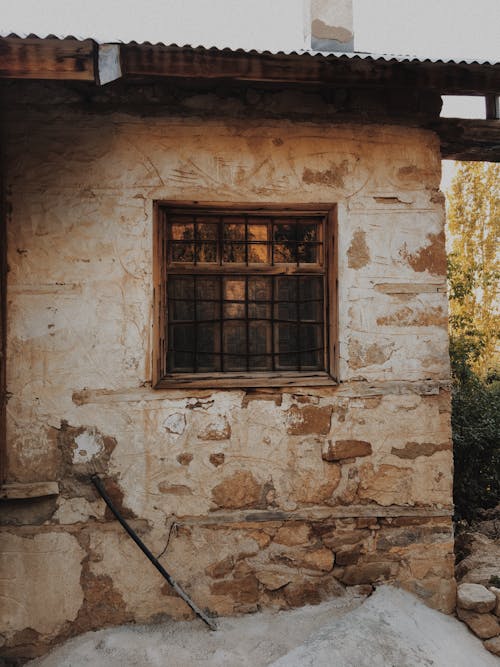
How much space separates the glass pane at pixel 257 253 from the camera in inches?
148

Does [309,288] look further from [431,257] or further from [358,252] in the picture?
[431,257]

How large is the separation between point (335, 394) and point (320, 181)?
61.0 inches

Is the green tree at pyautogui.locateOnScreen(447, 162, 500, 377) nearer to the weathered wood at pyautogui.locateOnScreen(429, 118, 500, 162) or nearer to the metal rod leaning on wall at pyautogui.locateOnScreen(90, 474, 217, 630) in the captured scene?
the weathered wood at pyautogui.locateOnScreen(429, 118, 500, 162)

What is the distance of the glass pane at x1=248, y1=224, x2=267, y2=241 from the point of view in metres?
3.75

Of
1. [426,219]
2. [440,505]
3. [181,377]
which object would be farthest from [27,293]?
[440,505]

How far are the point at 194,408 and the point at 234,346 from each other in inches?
22.2

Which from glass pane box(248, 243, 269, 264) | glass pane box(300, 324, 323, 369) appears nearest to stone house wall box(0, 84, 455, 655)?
glass pane box(300, 324, 323, 369)

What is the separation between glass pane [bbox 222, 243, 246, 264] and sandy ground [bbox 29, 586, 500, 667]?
8.25 feet

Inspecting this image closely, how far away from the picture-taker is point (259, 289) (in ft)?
12.3

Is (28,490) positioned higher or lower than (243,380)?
lower

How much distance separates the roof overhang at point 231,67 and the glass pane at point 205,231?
98 centimetres

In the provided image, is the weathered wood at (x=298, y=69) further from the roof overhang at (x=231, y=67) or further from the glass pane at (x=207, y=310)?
the glass pane at (x=207, y=310)

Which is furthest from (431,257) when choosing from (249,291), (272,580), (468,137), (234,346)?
(272,580)

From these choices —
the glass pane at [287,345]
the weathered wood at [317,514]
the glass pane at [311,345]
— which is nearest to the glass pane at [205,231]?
the glass pane at [287,345]
